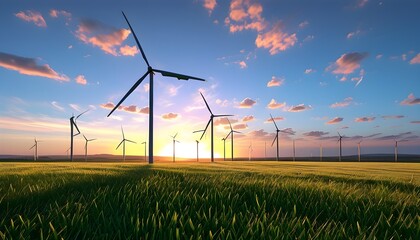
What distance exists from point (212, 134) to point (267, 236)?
8298cm

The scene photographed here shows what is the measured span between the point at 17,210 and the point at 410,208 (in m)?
9.35

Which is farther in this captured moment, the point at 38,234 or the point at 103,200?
the point at 103,200

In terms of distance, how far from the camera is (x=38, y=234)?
4.57 meters

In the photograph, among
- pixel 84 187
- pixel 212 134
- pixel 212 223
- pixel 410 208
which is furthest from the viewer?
pixel 212 134

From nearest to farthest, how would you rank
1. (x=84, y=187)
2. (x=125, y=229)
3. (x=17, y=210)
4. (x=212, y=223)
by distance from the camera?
1. (x=125, y=229)
2. (x=212, y=223)
3. (x=17, y=210)
4. (x=84, y=187)

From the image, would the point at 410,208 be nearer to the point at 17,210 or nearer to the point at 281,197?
the point at 281,197

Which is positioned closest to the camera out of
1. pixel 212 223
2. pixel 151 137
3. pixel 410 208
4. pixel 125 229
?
pixel 125 229

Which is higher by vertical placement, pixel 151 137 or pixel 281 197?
pixel 151 137

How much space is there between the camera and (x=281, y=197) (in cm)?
771

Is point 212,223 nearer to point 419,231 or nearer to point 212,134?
point 419,231

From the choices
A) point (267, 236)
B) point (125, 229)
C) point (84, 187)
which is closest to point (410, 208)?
point (267, 236)

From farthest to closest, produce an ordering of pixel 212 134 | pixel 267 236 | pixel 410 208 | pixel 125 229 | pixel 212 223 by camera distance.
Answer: pixel 212 134 → pixel 410 208 → pixel 212 223 → pixel 125 229 → pixel 267 236

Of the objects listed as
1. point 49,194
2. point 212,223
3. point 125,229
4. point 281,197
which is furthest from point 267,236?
point 49,194

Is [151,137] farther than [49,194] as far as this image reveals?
Yes
